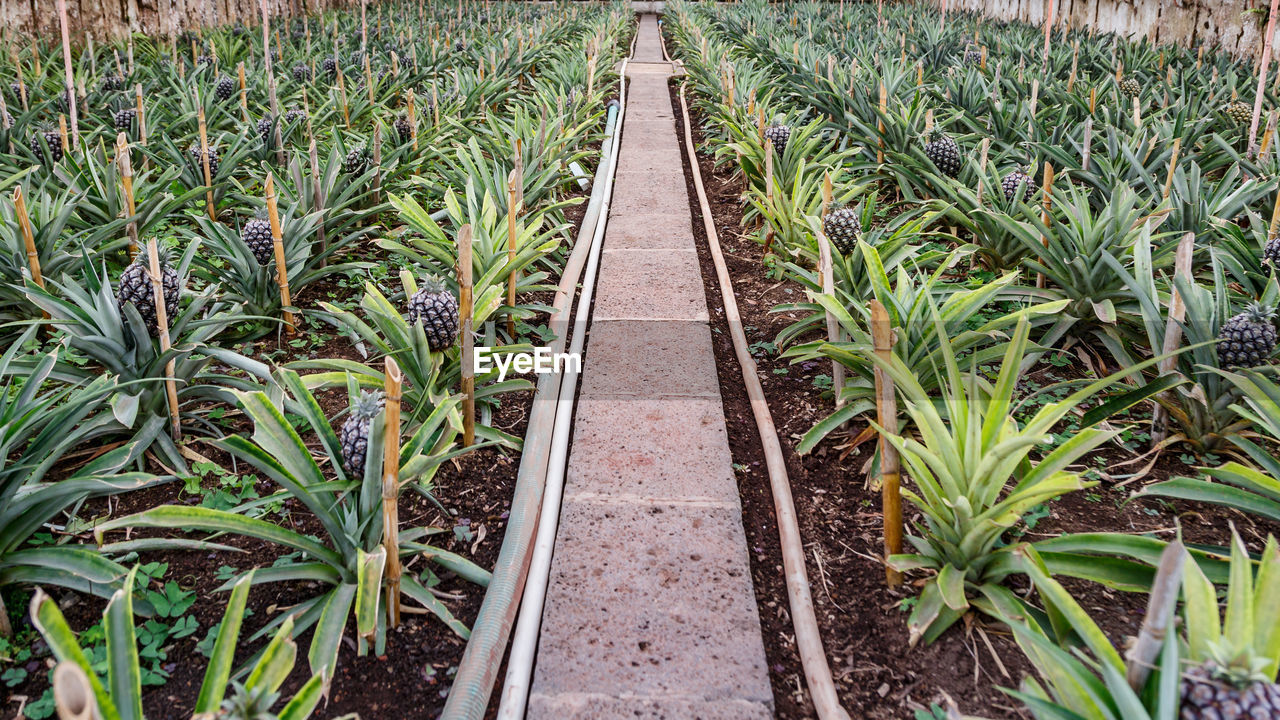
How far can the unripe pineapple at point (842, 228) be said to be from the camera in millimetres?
2721

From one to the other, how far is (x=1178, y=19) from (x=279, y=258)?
7316 millimetres

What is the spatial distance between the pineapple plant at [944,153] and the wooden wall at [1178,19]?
352 cm

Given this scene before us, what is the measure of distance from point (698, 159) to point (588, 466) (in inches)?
152

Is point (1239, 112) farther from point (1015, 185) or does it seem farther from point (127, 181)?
point (127, 181)

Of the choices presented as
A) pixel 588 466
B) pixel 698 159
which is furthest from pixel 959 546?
pixel 698 159

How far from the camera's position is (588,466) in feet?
7.07

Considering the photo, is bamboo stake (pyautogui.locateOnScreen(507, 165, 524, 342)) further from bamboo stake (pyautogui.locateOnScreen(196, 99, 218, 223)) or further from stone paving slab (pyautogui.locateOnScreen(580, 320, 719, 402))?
bamboo stake (pyautogui.locateOnScreen(196, 99, 218, 223))

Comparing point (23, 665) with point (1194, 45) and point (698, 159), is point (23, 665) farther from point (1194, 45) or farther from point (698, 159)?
point (1194, 45)

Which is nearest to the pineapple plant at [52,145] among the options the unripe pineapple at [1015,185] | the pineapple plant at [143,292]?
the pineapple plant at [143,292]

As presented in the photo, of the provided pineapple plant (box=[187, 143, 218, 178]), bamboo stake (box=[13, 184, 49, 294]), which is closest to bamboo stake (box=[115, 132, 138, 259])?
bamboo stake (box=[13, 184, 49, 294])

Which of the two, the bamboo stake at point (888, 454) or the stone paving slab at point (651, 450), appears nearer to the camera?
the bamboo stake at point (888, 454)

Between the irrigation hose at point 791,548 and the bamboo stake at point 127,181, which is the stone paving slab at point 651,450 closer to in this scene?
the irrigation hose at point 791,548

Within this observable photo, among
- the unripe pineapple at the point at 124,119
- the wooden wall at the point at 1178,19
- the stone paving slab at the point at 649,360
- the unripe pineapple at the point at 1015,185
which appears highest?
the wooden wall at the point at 1178,19

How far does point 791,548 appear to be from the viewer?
178cm
